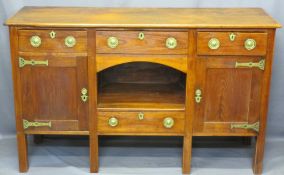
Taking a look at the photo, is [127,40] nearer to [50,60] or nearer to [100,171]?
[50,60]

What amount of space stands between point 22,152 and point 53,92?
15.1 inches

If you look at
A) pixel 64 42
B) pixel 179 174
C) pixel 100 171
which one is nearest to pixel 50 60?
pixel 64 42

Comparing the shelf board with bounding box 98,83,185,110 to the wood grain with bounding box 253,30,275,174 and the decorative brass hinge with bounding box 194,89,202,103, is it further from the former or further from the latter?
the wood grain with bounding box 253,30,275,174

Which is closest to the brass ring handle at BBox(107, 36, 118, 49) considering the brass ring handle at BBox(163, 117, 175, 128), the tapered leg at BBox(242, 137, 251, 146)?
the brass ring handle at BBox(163, 117, 175, 128)

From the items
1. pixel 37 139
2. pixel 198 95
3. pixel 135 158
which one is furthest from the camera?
pixel 37 139

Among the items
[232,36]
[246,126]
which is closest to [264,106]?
[246,126]

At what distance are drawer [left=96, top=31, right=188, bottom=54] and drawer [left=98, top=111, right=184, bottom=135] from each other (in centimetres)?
34

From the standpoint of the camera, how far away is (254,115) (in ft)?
9.60

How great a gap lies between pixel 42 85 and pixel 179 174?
0.86 m

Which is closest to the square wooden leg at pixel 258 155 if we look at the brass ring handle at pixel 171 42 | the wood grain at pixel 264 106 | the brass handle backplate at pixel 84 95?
the wood grain at pixel 264 106

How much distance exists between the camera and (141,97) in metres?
3.08

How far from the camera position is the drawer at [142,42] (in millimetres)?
2779

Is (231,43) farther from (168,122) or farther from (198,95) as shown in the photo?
(168,122)

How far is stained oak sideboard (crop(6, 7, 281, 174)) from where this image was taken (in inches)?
109
